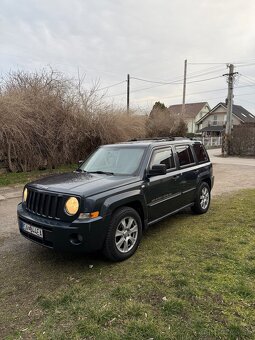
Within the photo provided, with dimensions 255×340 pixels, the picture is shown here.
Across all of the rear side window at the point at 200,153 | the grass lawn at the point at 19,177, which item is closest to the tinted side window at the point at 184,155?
the rear side window at the point at 200,153

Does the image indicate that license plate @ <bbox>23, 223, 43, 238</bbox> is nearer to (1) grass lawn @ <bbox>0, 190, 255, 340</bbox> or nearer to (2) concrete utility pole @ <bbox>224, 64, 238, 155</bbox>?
(1) grass lawn @ <bbox>0, 190, 255, 340</bbox>

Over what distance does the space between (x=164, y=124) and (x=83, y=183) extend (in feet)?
63.4

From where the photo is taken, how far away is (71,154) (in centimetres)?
1255

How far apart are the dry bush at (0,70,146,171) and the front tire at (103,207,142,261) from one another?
7.49 meters

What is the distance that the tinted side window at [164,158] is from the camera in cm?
472

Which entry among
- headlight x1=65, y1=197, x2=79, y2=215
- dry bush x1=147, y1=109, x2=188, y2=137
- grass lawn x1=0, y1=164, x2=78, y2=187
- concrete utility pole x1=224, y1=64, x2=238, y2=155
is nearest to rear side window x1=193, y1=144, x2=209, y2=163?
headlight x1=65, y1=197, x2=79, y2=215

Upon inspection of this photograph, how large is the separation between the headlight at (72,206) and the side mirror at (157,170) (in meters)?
1.37

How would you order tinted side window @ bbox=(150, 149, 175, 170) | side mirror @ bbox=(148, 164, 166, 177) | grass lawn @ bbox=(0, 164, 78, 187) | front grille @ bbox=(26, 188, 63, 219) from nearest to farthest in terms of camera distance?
→ front grille @ bbox=(26, 188, 63, 219) < side mirror @ bbox=(148, 164, 166, 177) < tinted side window @ bbox=(150, 149, 175, 170) < grass lawn @ bbox=(0, 164, 78, 187)

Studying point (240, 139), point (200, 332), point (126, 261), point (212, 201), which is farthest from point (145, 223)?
point (240, 139)

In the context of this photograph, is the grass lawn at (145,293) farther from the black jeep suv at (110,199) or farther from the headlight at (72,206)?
the headlight at (72,206)

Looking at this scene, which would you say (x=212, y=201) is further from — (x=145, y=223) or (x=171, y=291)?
(x=171, y=291)

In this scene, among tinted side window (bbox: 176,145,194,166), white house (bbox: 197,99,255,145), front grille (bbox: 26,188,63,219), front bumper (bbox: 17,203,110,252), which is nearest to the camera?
Answer: front bumper (bbox: 17,203,110,252)

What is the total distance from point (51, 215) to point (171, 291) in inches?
66.7

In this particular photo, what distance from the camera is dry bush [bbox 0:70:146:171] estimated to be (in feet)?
33.8
